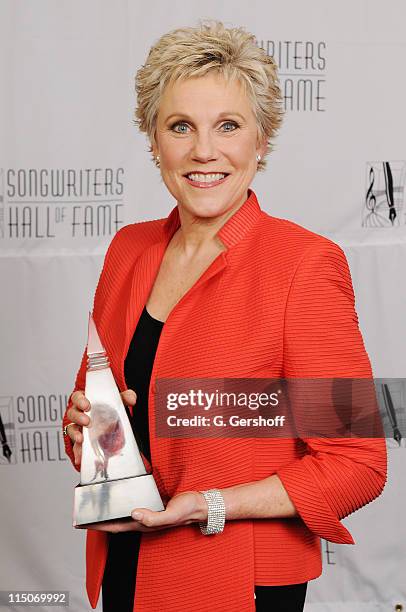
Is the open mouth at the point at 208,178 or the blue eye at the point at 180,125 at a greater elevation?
the blue eye at the point at 180,125

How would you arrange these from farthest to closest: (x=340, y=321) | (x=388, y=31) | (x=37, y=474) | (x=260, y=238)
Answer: (x=37, y=474)
(x=388, y=31)
(x=260, y=238)
(x=340, y=321)

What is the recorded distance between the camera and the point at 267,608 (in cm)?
129

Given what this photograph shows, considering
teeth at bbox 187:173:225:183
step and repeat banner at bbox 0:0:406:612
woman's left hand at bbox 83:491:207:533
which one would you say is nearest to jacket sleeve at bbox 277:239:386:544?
woman's left hand at bbox 83:491:207:533

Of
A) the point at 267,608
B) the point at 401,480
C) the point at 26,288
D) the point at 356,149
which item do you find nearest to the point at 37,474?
the point at 26,288

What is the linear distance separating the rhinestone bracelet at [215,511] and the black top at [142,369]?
15 centimetres

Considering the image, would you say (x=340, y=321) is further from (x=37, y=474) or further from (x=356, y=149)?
(x=37, y=474)

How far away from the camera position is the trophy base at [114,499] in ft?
4.05

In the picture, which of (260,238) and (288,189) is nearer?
(260,238)

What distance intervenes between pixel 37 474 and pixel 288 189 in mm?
1108

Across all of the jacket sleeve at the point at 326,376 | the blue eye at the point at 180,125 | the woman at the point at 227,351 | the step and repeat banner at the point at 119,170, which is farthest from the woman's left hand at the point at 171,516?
the step and repeat banner at the point at 119,170

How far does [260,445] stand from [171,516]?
161 mm

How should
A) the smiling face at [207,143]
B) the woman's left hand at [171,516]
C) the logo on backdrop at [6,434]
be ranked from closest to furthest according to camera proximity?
the woman's left hand at [171,516] < the smiling face at [207,143] < the logo on backdrop at [6,434]

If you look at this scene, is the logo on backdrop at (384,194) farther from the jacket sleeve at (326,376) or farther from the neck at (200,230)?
the jacket sleeve at (326,376)

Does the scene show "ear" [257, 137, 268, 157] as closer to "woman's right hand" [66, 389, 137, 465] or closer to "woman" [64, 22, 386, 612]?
"woman" [64, 22, 386, 612]
